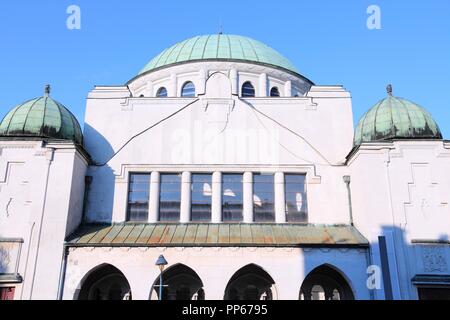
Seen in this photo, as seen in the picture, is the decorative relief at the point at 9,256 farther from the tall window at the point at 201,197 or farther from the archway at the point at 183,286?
the tall window at the point at 201,197

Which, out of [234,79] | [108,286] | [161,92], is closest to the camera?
[108,286]

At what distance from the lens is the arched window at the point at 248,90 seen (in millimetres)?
28078

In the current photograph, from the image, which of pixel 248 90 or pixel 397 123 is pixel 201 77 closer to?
pixel 248 90

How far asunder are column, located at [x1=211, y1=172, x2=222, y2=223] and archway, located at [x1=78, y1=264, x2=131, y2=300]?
4.73 metres

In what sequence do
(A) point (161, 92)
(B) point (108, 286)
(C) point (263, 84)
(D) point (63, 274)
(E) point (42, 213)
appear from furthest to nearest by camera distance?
(A) point (161, 92)
(C) point (263, 84)
(B) point (108, 286)
(E) point (42, 213)
(D) point (63, 274)

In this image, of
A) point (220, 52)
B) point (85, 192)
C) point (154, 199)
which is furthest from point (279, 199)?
point (220, 52)

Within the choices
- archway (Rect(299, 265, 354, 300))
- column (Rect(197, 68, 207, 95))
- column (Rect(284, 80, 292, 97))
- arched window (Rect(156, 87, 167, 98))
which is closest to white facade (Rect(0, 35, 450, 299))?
archway (Rect(299, 265, 354, 300))

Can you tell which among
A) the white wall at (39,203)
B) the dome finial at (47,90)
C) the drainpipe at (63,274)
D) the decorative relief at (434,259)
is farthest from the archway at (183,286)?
the dome finial at (47,90)

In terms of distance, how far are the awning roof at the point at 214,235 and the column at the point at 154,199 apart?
44 centimetres

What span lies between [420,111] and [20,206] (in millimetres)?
18117

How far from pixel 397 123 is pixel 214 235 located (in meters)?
9.71

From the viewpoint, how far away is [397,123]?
71.0 ft
